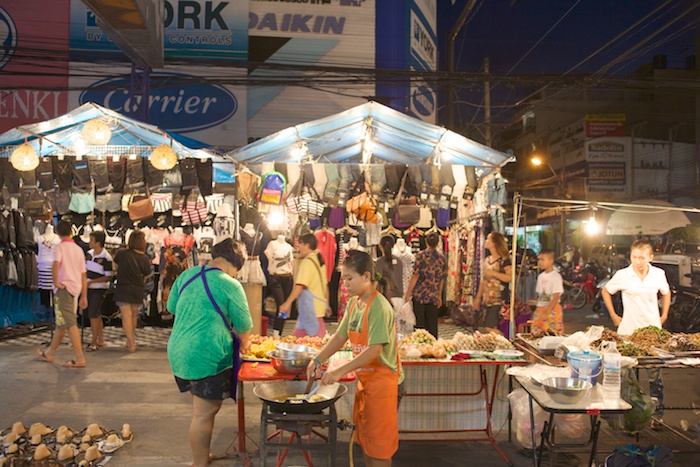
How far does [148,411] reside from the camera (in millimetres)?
5938

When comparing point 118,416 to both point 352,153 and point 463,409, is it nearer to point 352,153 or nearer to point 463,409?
point 463,409

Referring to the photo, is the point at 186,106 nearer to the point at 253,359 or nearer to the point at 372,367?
the point at 253,359

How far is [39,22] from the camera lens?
45.9 feet

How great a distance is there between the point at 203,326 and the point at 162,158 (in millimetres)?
4854

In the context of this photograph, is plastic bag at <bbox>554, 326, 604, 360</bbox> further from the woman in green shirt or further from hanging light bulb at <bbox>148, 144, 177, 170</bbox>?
hanging light bulb at <bbox>148, 144, 177, 170</bbox>

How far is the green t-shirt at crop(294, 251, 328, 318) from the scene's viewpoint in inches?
248

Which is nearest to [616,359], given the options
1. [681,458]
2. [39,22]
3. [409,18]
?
[681,458]

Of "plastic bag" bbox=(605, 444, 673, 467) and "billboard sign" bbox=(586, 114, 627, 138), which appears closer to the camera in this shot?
"plastic bag" bbox=(605, 444, 673, 467)

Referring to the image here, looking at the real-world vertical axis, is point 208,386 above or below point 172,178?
A: below

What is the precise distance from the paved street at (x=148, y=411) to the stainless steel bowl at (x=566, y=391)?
133 cm

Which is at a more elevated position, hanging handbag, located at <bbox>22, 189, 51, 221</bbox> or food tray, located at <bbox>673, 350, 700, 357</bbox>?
hanging handbag, located at <bbox>22, 189, 51, 221</bbox>

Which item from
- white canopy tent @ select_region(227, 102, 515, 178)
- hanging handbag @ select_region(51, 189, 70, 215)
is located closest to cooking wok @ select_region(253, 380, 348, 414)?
white canopy tent @ select_region(227, 102, 515, 178)

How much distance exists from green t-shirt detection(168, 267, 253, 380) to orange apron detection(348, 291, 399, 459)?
100 centimetres

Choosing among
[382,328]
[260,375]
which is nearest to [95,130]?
[260,375]
